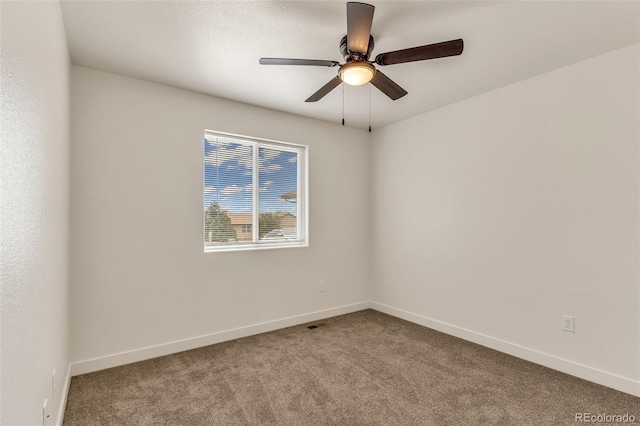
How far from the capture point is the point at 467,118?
135 inches

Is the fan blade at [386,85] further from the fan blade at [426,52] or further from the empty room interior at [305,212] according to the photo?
the fan blade at [426,52]

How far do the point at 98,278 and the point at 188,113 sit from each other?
1696 mm

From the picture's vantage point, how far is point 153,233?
299 cm

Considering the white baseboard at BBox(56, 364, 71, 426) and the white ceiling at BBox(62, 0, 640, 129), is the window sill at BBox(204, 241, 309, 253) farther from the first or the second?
the white ceiling at BBox(62, 0, 640, 129)

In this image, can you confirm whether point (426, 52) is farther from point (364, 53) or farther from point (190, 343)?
point (190, 343)

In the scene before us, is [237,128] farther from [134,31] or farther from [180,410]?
[180,410]

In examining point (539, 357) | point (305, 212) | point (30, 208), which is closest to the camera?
point (30, 208)

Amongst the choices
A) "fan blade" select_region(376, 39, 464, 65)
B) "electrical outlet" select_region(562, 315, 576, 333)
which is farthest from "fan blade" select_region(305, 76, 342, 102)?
"electrical outlet" select_region(562, 315, 576, 333)

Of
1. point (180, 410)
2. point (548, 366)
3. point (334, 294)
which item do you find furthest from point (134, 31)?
point (548, 366)

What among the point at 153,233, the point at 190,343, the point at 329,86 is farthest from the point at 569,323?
the point at 153,233

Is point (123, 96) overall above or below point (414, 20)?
below

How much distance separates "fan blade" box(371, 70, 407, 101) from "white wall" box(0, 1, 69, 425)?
1828 mm

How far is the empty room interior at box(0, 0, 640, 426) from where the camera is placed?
1952mm

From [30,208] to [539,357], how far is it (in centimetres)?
365
